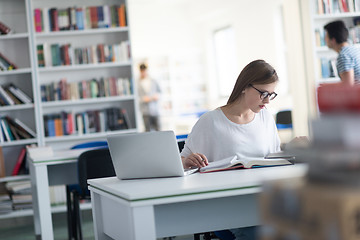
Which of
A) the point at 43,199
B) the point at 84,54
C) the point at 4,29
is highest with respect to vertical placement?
the point at 4,29

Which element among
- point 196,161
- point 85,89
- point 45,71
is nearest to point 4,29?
point 45,71

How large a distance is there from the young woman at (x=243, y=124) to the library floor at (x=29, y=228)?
2.09 metres

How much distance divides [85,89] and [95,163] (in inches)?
94.3

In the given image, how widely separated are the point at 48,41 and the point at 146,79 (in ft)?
12.8

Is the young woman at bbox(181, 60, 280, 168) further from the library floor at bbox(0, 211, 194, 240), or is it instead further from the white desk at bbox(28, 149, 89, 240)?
the library floor at bbox(0, 211, 194, 240)

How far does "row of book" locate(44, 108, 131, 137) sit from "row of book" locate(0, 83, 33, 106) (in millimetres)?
302

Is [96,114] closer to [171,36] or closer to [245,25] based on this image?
[245,25]

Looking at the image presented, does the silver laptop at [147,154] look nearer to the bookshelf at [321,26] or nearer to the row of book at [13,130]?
the row of book at [13,130]

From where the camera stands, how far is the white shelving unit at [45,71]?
5.96m

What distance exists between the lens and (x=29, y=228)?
549 centimetres

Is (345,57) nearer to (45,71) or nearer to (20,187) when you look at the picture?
(45,71)

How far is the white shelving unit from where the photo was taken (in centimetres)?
596

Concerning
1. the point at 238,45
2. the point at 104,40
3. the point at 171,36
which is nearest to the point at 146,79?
the point at 238,45

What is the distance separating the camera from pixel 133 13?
12.2 metres
